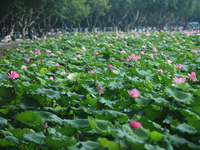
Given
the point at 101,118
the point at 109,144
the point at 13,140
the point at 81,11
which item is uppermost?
the point at 81,11

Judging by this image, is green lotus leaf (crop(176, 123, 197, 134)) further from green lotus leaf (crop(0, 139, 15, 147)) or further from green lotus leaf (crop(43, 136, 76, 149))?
green lotus leaf (crop(0, 139, 15, 147))

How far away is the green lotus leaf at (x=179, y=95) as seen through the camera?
2025 millimetres

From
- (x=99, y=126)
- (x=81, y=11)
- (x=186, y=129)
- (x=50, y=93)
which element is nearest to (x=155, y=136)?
(x=186, y=129)

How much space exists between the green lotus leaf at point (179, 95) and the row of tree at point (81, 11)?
18.4 metres

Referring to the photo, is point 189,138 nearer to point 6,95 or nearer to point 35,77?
point 6,95

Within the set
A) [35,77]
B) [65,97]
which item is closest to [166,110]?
[65,97]

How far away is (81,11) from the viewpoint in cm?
3066

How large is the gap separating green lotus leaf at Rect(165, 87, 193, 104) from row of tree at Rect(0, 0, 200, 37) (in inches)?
725

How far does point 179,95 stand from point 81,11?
97.7 feet

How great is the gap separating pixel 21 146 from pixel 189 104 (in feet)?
4.75

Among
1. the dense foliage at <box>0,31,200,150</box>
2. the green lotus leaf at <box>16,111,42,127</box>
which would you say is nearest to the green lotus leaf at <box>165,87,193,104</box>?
the dense foliage at <box>0,31,200,150</box>

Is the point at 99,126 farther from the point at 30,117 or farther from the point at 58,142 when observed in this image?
the point at 30,117

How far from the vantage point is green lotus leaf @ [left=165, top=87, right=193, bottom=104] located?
203cm

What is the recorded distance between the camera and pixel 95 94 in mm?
2660
